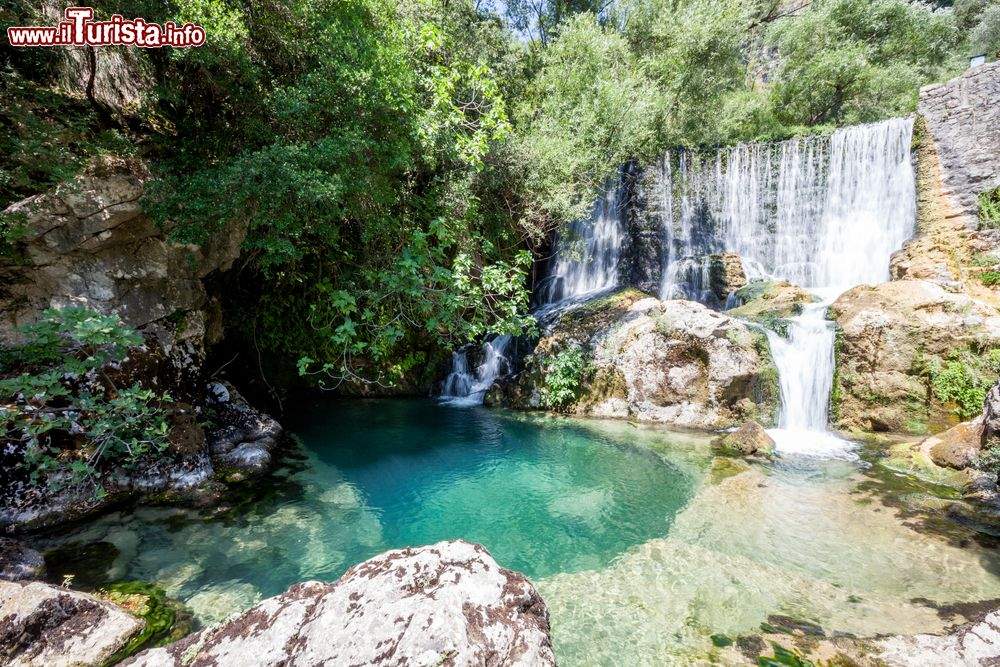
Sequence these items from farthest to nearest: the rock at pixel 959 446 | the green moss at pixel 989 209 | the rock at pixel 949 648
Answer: the green moss at pixel 989 209, the rock at pixel 959 446, the rock at pixel 949 648

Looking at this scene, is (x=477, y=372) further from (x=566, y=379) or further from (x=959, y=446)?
(x=959, y=446)

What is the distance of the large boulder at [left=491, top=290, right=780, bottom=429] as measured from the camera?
363 inches

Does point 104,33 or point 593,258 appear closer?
point 104,33

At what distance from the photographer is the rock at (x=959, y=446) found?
20.9ft

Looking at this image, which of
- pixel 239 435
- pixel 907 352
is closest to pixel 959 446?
pixel 907 352

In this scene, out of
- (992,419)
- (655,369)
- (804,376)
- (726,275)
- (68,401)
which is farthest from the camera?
(726,275)

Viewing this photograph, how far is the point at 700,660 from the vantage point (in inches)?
129

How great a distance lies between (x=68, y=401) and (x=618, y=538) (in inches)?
286

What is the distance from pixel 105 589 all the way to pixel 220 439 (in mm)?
3414

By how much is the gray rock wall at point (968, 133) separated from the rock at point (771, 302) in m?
4.32

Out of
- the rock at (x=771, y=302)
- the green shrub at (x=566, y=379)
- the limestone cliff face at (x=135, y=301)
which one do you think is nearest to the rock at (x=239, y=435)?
the limestone cliff face at (x=135, y=301)

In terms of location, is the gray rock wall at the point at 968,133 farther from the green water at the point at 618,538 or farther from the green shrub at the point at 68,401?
the green shrub at the point at 68,401

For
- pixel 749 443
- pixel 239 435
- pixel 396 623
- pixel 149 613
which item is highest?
pixel 749 443

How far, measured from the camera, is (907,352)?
8.27m
